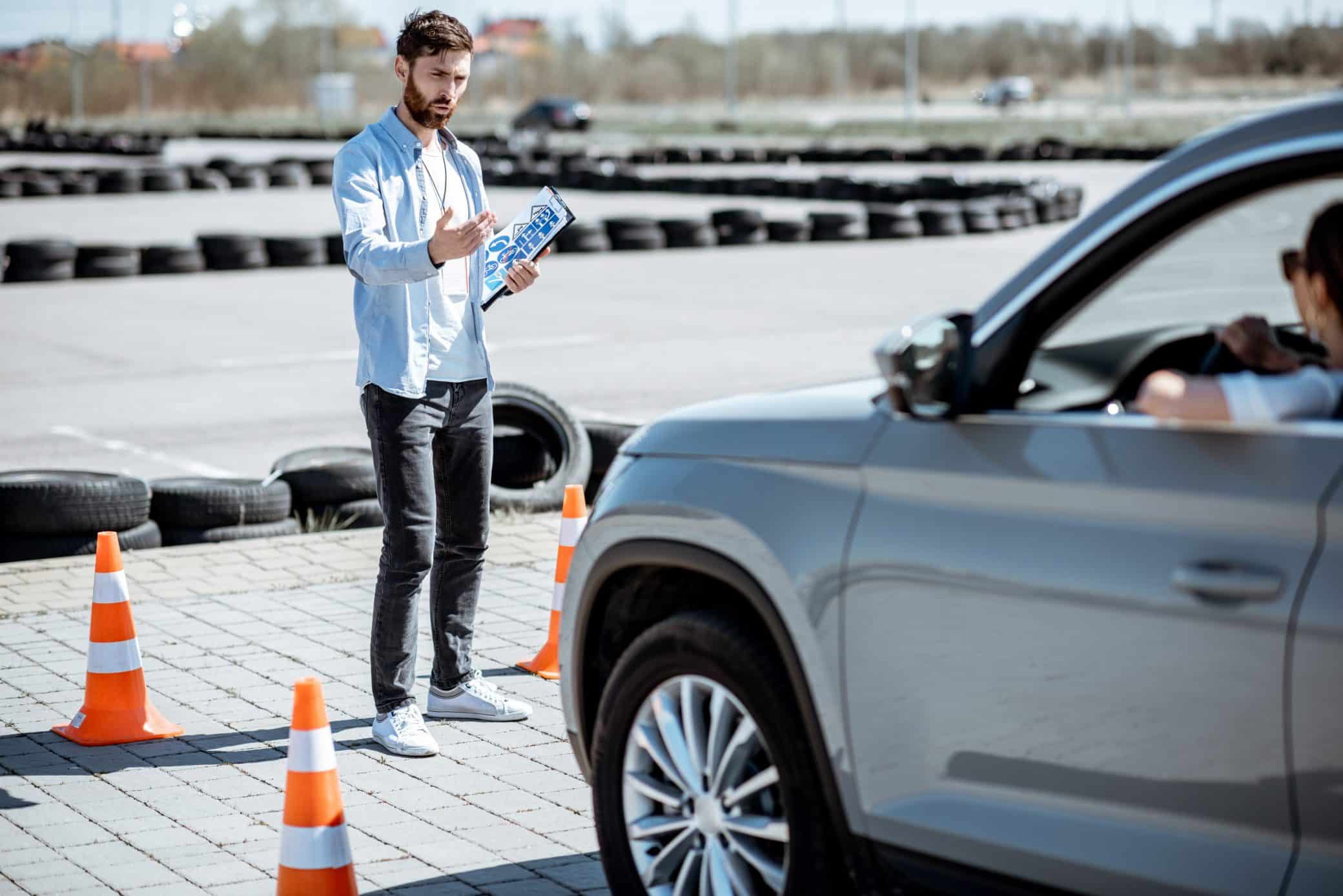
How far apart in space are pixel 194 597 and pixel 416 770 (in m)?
2.63

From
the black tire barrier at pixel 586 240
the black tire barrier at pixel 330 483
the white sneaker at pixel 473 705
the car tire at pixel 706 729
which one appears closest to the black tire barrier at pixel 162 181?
the black tire barrier at pixel 586 240

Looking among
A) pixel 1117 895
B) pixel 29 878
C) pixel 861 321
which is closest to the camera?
pixel 1117 895

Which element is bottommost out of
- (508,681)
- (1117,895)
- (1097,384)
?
(508,681)

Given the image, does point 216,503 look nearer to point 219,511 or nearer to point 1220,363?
point 219,511

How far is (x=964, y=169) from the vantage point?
46031 millimetres

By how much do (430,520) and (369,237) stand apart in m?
0.92

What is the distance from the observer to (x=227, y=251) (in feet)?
77.4

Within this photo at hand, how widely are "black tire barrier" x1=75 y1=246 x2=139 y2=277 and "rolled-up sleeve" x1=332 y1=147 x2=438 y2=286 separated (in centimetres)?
1799

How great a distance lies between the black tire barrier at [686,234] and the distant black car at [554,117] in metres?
48.3

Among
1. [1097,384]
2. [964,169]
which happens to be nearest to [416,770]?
[1097,384]

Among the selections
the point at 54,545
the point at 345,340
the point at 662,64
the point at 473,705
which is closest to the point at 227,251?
the point at 345,340

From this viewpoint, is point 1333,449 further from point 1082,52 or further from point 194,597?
point 1082,52

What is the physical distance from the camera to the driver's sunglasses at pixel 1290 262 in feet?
12.2

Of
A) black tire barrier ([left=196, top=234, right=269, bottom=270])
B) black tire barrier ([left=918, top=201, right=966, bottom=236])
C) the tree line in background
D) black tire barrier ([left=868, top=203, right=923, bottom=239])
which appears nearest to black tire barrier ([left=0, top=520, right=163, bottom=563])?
black tire barrier ([left=196, top=234, right=269, bottom=270])
